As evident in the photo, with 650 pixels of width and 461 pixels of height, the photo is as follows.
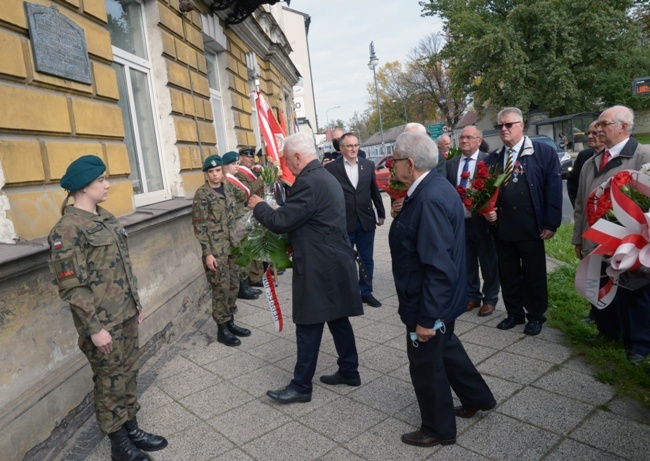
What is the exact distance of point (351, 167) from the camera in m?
6.07

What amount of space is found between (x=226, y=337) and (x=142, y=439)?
6.30ft

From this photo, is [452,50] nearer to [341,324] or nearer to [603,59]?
[603,59]

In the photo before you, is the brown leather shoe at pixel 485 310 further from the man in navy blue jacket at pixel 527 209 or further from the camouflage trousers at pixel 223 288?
the camouflage trousers at pixel 223 288

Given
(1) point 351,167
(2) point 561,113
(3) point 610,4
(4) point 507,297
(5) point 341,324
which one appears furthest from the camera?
(2) point 561,113

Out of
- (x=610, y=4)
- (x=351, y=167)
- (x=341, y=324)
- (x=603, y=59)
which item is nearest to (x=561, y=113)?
(x=603, y=59)

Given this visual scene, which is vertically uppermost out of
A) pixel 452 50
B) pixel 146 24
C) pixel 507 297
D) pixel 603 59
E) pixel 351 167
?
pixel 452 50

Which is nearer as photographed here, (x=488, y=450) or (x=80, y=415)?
(x=488, y=450)

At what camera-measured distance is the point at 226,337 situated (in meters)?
5.13

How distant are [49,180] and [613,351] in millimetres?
4733

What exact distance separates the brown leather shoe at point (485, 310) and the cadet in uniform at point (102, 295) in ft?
11.3

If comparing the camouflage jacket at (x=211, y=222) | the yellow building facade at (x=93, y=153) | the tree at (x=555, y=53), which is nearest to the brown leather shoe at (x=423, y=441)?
the yellow building facade at (x=93, y=153)

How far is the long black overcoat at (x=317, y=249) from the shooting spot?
3.54 metres

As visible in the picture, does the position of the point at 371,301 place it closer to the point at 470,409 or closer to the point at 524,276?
the point at 524,276

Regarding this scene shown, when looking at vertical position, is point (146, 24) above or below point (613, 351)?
above
